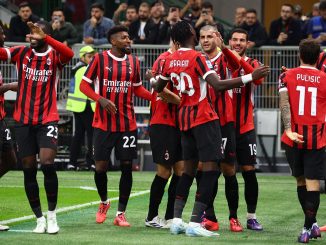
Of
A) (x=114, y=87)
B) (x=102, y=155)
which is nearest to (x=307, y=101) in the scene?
(x=114, y=87)

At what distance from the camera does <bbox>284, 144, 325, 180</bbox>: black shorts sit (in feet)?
36.7

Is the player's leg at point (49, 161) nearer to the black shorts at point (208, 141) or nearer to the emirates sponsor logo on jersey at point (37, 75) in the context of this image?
the emirates sponsor logo on jersey at point (37, 75)

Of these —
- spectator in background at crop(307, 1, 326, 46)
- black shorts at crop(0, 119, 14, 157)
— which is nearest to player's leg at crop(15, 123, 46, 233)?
black shorts at crop(0, 119, 14, 157)

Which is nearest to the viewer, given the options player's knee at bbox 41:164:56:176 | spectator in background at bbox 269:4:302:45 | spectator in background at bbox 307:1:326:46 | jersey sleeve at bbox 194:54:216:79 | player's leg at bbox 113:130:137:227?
jersey sleeve at bbox 194:54:216:79

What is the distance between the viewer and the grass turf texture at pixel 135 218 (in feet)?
36.4

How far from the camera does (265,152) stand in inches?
856

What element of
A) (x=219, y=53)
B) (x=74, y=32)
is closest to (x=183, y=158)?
(x=219, y=53)

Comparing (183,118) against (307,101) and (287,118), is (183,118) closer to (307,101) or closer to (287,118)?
(287,118)

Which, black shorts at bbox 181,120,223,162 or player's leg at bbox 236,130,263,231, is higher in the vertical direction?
black shorts at bbox 181,120,223,162

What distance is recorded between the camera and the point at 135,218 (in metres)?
13.2

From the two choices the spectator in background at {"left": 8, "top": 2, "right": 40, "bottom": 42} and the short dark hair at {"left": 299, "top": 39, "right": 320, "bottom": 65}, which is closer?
the short dark hair at {"left": 299, "top": 39, "right": 320, "bottom": 65}

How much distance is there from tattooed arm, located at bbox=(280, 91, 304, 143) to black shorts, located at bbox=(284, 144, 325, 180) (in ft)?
0.82

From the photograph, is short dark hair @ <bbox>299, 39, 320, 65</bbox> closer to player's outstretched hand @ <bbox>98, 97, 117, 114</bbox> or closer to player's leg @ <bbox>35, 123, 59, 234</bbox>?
player's outstretched hand @ <bbox>98, 97, 117, 114</bbox>

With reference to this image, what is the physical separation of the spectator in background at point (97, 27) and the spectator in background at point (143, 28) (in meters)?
0.50
